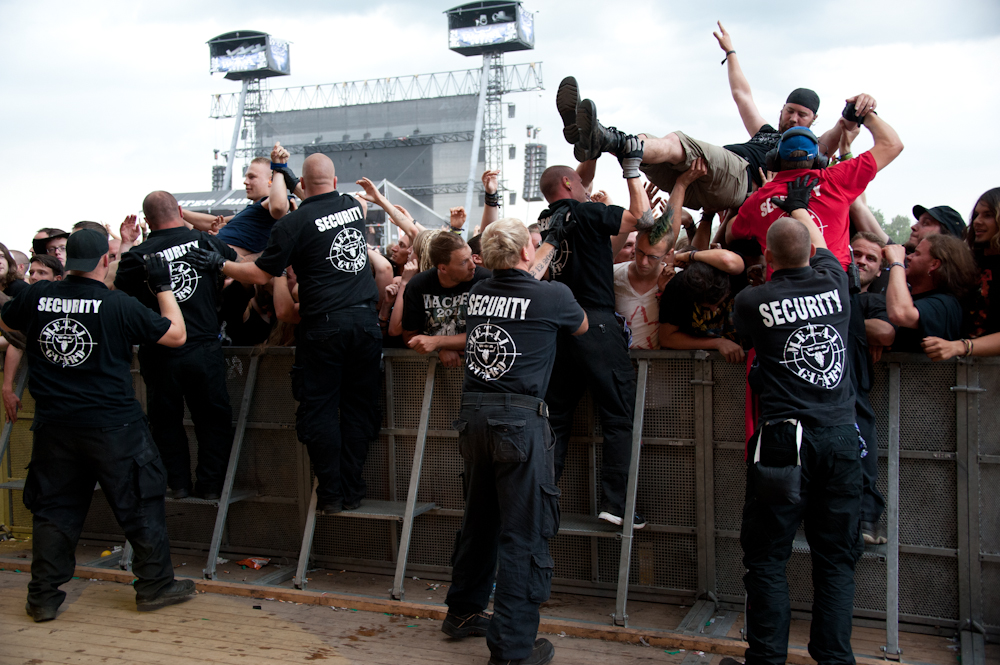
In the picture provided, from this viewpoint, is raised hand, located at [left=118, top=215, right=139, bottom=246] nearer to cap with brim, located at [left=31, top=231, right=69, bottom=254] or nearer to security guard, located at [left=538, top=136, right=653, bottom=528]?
cap with brim, located at [left=31, top=231, right=69, bottom=254]

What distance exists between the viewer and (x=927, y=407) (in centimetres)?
446

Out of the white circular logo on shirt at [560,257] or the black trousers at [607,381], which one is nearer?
the black trousers at [607,381]

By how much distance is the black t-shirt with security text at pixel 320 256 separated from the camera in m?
5.11

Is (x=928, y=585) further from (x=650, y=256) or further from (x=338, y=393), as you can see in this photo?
(x=338, y=393)

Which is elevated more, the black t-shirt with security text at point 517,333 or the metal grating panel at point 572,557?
the black t-shirt with security text at point 517,333

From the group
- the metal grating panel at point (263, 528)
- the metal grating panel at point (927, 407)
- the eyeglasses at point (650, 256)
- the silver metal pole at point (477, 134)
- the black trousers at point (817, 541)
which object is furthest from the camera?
the silver metal pole at point (477, 134)

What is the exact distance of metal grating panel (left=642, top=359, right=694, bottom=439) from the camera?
492 cm

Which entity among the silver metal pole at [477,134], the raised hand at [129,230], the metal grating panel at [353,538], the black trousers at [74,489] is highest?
the silver metal pole at [477,134]

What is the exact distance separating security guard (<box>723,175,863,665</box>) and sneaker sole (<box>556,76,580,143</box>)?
1.63 m

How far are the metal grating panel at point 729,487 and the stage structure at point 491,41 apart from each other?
47.6m

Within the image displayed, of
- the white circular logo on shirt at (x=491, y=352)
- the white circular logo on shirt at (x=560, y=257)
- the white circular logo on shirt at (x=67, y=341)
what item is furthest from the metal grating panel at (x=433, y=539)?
the white circular logo on shirt at (x=67, y=341)

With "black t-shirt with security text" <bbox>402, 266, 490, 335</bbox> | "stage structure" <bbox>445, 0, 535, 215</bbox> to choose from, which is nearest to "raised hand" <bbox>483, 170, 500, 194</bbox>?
"black t-shirt with security text" <bbox>402, 266, 490, 335</bbox>

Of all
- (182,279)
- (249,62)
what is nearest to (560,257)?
(182,279)

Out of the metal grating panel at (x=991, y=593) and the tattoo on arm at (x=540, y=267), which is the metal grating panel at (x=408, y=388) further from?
the metal grating panel at (x=991, y=593)
